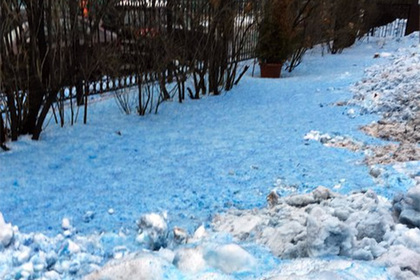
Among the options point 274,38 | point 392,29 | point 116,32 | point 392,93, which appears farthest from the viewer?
point 392,29

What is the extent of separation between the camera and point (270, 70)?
32.6ft

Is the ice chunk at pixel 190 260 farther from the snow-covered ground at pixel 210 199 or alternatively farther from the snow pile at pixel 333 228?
the snow pile at pixel 333 228

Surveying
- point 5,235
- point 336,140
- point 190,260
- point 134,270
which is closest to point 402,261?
point 190,260

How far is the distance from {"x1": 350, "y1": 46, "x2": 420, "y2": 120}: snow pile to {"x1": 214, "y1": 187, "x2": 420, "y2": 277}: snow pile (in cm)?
309

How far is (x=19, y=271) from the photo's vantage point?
2213 mm

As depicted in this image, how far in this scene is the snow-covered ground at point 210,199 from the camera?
2.33 meters

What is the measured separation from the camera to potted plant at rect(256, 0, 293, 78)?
955 centimetres

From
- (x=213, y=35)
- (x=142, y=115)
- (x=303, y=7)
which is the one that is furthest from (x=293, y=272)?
(x=303, y=7)

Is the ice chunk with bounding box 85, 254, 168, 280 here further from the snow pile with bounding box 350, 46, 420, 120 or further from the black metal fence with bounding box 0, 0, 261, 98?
the snow pile with bounding box 350, 46, 420, 120

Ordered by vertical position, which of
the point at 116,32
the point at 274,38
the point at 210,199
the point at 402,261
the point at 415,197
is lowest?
the point at 210,199

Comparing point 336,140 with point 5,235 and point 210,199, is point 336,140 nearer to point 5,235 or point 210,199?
point 210,199

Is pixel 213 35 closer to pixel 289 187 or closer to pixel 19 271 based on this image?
pixel 289 187

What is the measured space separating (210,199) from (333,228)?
1.07 metres

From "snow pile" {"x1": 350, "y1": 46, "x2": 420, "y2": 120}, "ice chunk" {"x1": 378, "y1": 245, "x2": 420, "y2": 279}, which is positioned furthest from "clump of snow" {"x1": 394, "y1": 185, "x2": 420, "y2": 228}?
"snow pile" {"x1": 350, "y1": 46, "x2": 420, "y2": 120}
